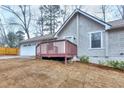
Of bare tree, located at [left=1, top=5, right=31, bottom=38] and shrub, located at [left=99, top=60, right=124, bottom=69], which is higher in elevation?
bare tree, located at [left=1, top=5, right=31, bottom=38]

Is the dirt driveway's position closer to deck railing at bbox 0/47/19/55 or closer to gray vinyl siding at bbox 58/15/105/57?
gray vinyl siding at bbox 58/15/105/57

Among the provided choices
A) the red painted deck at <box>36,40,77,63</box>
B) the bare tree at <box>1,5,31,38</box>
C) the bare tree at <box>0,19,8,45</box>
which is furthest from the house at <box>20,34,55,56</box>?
the bare tree at <box>0,19,8,45</box>

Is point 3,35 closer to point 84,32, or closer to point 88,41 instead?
point 84,32

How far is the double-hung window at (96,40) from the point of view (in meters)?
16.8

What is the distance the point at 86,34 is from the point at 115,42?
298 cm

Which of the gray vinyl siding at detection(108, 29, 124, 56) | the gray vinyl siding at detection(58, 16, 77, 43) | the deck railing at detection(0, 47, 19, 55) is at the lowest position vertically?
the deck railing at detection(0, 47, 19, 55)

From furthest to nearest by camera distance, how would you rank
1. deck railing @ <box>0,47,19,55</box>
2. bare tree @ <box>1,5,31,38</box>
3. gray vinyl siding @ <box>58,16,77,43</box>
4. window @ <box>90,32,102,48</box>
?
deck railing @ <box>0,47,19,55</box> → bare tree @ <box>1,5,31,38</box> → gray vinyl siding @ <box>58,16,77,43</box> → window @ <box>90,32,102,48</box>

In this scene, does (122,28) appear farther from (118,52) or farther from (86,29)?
(86,29)

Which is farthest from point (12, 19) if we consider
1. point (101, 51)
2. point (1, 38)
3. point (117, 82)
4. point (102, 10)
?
point (117, 82)

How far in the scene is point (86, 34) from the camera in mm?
17875

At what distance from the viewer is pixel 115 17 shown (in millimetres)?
32438

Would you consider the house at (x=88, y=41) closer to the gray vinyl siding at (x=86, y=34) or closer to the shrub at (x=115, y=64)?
the gray vinyl siding at (x=86, y=34)

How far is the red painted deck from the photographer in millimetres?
15523

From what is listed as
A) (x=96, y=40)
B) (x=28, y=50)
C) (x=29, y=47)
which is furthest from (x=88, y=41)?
(x=28, y=50)
